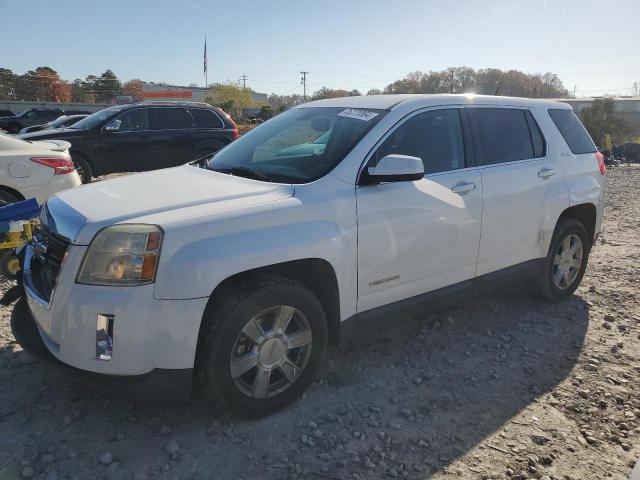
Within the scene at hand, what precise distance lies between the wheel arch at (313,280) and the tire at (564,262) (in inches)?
92.8

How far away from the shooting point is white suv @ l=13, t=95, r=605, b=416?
2.46 metres

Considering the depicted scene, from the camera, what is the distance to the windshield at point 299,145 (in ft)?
10.6

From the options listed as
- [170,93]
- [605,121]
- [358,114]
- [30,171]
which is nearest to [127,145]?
[30,171]

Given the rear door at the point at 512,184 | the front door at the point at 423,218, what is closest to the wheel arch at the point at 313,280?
the front door at the point at 423,218

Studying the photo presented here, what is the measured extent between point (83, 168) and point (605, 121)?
3051 centimetres

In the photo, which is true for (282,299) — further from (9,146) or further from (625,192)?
(625,192)

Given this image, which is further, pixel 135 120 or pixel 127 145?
pixel 135 120

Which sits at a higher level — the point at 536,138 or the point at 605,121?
the point at 605,121

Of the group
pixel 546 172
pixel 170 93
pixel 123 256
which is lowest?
pixel 123 256

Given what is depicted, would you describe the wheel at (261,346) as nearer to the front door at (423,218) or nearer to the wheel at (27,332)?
the front door at (423,218)

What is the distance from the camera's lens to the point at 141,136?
34.9 feet

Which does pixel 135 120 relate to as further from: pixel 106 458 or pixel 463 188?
pixel 106 458

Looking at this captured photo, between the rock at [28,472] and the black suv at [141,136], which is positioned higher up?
the black suv at [141,136]

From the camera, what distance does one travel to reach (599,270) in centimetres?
578
